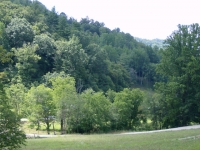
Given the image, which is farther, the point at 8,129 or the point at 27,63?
the point at 27,63

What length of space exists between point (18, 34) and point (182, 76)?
52.6 meters

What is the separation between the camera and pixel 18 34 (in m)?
83.9

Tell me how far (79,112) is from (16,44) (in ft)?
145

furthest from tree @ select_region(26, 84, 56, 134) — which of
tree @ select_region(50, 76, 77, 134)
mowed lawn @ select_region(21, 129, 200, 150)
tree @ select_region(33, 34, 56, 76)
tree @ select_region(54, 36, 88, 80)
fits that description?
tree @ select_region(54, 36, 88, 80)

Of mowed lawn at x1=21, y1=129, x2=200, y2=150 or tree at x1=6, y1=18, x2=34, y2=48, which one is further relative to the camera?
tree at x1=6, y1=18, x2=34, y2=48

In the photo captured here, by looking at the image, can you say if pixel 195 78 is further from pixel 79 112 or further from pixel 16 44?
pixel 16 44

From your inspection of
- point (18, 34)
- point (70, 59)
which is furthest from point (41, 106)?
point (18, 34)

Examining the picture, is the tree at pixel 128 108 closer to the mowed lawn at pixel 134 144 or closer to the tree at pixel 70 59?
the mowed lawn at pixel 134 144

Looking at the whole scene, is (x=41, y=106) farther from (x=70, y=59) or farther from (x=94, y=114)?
→ (x=70, y=59)

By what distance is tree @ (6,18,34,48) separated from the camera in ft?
272

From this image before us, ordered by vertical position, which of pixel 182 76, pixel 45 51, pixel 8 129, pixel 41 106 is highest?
pixel 45 51

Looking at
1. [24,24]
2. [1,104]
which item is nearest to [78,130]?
[1,104]

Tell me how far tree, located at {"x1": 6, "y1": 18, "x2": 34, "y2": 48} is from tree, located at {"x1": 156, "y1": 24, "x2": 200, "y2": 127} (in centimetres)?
4668

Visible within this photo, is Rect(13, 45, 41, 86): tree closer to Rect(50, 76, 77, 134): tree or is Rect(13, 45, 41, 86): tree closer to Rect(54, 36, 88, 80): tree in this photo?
Rect(54, 36, 88, 80): tree
